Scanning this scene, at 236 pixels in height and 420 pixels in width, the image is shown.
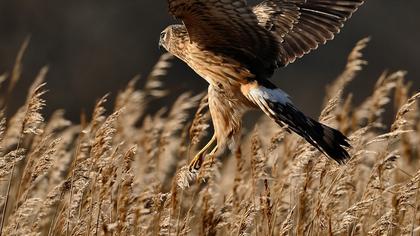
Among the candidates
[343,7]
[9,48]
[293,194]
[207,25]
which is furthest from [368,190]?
[9,48]

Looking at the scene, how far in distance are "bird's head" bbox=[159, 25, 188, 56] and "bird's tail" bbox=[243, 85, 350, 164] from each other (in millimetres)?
746

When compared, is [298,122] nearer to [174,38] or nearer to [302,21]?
[174,38]

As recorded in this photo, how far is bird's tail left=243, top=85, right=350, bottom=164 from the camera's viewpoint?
5.57m

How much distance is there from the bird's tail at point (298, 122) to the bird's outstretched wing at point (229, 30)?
0.92 feet

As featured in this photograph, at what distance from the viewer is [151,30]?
112ft

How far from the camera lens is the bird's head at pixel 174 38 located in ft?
24.0

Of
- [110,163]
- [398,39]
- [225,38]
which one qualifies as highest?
[110,163]

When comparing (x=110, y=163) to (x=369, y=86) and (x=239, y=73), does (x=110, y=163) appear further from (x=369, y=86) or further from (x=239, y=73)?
(x=369, y=86)

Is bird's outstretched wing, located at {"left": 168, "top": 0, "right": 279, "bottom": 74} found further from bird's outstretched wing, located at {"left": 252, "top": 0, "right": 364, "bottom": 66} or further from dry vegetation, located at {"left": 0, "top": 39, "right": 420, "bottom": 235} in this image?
dry vegetation, located at {"left": 0, "top": 39, "right": 420, "bottom": 235}

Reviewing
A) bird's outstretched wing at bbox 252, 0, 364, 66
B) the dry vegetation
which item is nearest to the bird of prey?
bird's outstretched wing at bbox 252, 0, 364, 66

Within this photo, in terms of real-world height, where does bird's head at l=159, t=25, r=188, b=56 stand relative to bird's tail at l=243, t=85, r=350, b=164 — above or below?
below

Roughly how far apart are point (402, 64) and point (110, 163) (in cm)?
2686

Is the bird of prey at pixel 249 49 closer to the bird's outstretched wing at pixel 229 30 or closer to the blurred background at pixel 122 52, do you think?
the bird's outstretched wing at pixel 229 30

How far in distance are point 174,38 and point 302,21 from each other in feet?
3.05
